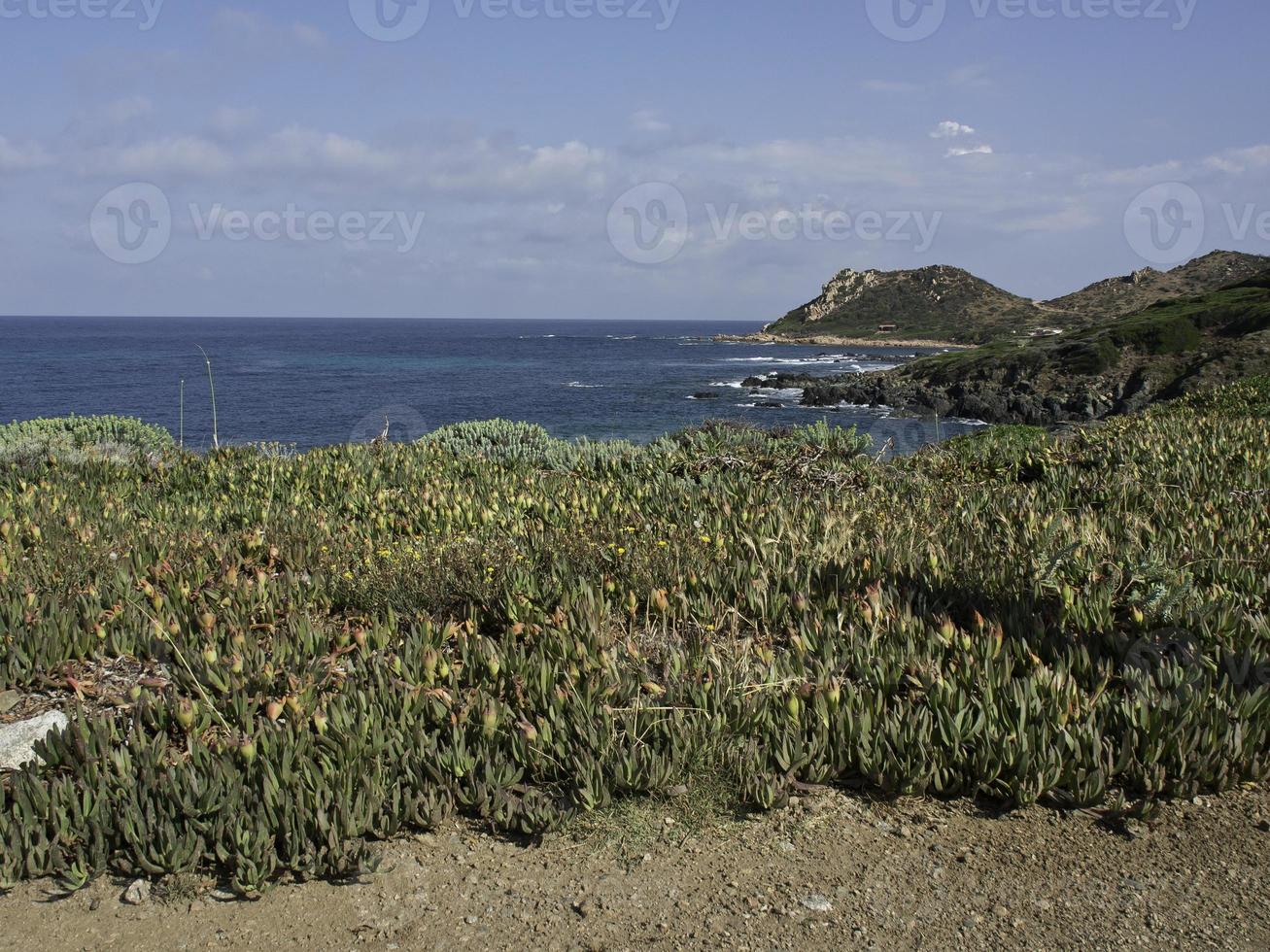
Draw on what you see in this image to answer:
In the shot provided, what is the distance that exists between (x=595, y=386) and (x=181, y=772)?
7044 centimetres

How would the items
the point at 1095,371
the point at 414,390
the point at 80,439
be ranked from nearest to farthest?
1. the point at 80,439
2. the point at 1095,371
3. the point at 414,390

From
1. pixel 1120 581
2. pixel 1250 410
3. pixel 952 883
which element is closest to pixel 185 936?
pixel 952 883

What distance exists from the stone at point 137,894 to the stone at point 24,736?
2.99ft

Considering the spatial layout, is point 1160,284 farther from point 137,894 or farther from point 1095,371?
point 137,894

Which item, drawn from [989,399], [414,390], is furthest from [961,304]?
[989,399]

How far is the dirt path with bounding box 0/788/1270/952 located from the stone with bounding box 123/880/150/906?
3cm

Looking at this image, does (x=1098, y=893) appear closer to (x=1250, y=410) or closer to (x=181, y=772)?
(x=181, y=772)

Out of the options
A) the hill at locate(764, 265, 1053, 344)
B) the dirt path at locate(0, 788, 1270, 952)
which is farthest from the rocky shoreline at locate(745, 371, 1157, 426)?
the hill at locate(764, 265, 1053, 344)

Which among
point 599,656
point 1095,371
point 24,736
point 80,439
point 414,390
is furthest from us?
point 414,390

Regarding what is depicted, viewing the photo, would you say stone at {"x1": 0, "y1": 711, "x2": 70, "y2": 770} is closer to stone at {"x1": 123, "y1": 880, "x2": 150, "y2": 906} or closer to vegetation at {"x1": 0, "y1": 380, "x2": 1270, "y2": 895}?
vegetation at {"x1": 0, "y1": 380, "x2": 1270, "y2": 895}

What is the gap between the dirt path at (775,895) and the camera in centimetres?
304

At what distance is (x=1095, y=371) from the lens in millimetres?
45875

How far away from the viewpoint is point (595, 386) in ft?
241

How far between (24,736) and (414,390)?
69.5 metres
